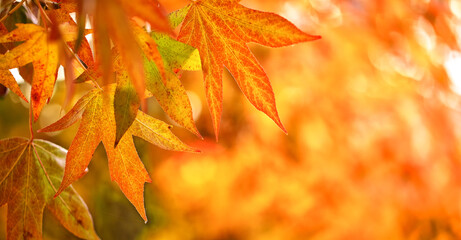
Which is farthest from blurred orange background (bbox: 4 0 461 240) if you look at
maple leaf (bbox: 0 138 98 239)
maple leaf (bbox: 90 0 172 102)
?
maple leaf (bbox: 90 0 172 102)

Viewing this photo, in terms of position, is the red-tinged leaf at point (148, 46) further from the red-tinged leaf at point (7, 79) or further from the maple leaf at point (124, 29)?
the red-tinged leaf at point (7, 79)

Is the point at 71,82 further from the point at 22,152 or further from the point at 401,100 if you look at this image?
the point at 401,100

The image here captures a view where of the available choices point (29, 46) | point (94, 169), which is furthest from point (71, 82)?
point (94, 169)

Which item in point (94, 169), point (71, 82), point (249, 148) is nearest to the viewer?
point (71, 82)

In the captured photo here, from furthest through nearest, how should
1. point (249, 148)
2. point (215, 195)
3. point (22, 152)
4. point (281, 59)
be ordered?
point (215, 195) < point (249, 148) < point (281, 59) < point (22, 152)

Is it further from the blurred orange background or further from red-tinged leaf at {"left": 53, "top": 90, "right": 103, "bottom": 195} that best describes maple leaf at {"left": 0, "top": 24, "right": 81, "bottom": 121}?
the blurred orange background

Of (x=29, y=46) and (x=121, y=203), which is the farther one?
(x=121, y=203)

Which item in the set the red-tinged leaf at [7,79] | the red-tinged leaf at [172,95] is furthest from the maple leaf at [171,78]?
the red-tinged leaf at [7,79]
